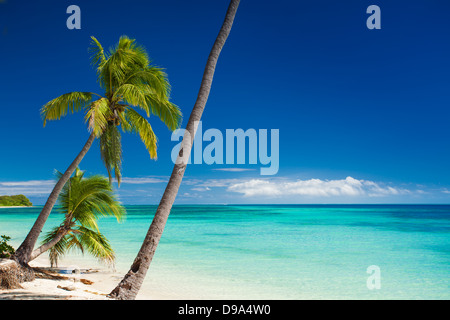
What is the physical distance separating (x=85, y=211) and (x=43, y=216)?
1.14 meters

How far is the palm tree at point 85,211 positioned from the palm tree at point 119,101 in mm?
584

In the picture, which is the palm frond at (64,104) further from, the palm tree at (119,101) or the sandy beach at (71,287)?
the sandy beach at (71,287)

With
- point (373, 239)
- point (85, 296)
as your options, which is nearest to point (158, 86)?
point (85, 296)

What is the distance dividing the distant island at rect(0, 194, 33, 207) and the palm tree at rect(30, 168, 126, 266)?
4102 inches

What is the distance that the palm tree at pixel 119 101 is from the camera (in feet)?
26.1

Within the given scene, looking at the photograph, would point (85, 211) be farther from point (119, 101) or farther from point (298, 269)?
point (298, 269)

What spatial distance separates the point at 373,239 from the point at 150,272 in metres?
17.1

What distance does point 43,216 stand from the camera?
764 centimetres

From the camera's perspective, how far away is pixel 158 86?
8.91 m

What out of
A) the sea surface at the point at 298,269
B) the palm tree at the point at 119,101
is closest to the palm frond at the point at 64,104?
the palm tree at the point at 119,101

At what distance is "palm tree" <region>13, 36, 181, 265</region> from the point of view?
7.96 metres

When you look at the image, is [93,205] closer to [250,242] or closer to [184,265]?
[184,265]

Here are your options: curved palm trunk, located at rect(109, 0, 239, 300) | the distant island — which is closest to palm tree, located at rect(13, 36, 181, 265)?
curved palm trunk, located at rect(109, 0, 239, 300)

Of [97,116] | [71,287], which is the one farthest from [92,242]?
[97,116]
